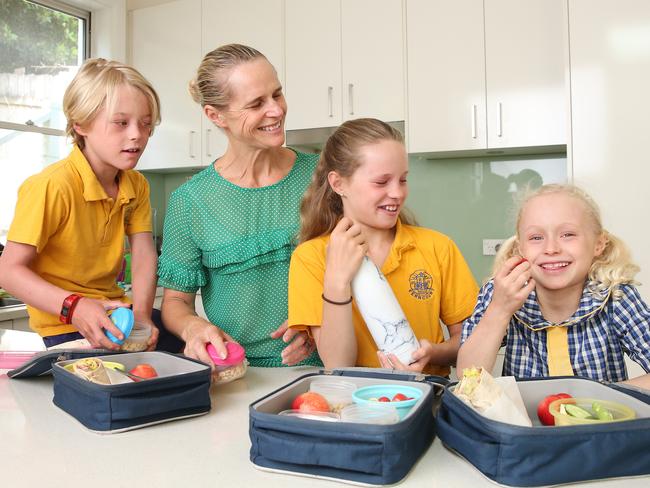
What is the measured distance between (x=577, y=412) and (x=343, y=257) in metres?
0.52

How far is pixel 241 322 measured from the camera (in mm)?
1513

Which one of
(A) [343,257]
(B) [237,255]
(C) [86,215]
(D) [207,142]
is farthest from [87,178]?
(D) [207,142]

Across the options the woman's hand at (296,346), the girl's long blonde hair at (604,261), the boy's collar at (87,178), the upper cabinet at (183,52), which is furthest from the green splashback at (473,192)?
the boy's collar at (87,178)

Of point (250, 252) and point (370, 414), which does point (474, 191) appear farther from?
point (370, 414)

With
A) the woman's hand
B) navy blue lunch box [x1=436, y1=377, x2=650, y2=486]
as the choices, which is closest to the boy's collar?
the woman's hand

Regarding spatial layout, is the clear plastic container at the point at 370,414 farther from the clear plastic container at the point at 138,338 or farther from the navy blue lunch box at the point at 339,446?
the clear plastic container at the point at 138,338

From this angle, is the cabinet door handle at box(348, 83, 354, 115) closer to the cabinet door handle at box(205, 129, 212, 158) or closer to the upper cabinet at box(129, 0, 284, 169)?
the upper cabinet at box(129, 0, 284, 169)

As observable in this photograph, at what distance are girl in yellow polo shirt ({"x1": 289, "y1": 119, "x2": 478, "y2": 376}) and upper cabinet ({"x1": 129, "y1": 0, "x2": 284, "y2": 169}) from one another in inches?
86.7

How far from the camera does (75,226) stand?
4.57 feet

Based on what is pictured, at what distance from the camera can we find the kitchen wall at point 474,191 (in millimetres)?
3137

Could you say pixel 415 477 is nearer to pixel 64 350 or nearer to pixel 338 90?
pixel 64 350

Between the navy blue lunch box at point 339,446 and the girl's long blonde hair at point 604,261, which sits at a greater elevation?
the girl's long blonde hair at point 604,261

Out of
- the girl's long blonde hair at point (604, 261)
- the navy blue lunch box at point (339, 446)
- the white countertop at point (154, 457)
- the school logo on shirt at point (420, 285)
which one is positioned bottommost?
the white countertop at point (154, 457)

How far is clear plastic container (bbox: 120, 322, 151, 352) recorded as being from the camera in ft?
3.92
